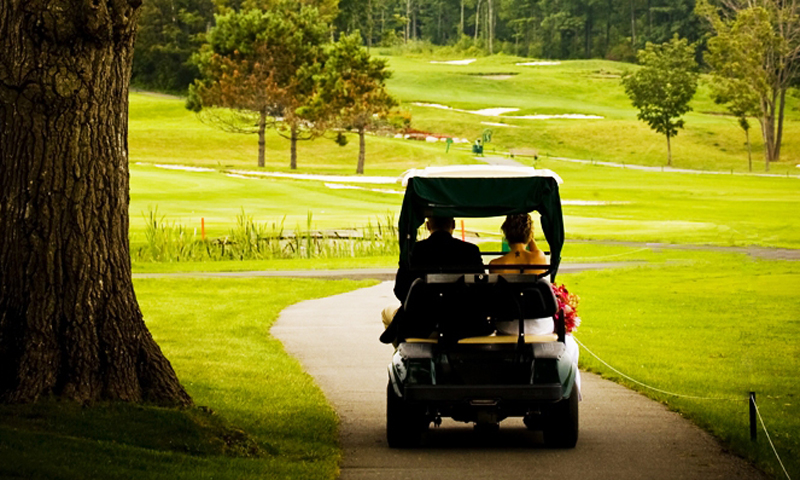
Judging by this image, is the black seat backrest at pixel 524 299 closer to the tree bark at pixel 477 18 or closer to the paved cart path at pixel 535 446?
the paved cart path at pixel 535 446

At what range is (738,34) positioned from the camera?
9188cm

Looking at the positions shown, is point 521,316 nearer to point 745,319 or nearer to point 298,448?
point 298,448

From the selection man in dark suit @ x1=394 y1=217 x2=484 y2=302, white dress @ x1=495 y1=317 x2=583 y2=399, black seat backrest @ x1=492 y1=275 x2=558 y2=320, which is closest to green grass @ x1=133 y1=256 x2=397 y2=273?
man in dark suit @ x1=394 y1=217 x2=484 y2=302

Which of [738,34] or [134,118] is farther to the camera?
[134,118]

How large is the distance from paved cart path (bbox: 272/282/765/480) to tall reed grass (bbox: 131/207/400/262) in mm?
19606

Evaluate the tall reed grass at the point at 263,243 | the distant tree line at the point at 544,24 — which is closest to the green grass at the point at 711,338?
the tall reed grass at the point at 263,243

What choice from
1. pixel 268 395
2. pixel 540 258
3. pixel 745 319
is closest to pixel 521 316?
pixel 540 258

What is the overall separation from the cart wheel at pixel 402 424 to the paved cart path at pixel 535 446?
0.29ft

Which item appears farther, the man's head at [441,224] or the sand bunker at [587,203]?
the sand bunker at [587,203]

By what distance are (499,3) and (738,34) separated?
97468 millimetres

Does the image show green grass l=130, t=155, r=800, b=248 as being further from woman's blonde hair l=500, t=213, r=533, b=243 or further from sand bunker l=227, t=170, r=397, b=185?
woman's blonde hair l=500, t=213, r=533, b=243


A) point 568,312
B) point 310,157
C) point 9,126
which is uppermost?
point 9,126

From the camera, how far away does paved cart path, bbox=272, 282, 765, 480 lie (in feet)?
27.5

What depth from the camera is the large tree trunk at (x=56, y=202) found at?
8641mm
